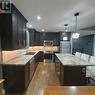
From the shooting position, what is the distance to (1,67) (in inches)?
136

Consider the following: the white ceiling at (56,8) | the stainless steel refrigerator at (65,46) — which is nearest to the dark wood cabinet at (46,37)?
the stainless steel refrigerator at (65,46)

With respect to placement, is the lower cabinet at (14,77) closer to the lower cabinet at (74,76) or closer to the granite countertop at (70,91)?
the lower cabinet at (74,76)

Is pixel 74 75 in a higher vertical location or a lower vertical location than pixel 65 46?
lower

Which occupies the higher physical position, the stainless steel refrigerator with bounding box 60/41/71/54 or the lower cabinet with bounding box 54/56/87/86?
the stainless steel refrigerator with bounding box 60/41/71/54

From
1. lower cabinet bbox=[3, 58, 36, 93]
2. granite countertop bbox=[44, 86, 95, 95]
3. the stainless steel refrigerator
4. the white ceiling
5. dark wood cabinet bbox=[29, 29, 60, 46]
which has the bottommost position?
lower cabinet bbox=[3, 58, 36, 93]

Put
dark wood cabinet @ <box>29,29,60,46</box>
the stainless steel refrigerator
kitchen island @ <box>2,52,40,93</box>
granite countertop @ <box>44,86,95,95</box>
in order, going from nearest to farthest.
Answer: granite countertop @ <box>44,86,95,95</box>
kitchen island @ <box>2,52,40,93</box>
the stainless steel refrigerator
dark wood cabinet @ <box>29,29,60,46</box>

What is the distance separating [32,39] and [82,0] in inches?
246

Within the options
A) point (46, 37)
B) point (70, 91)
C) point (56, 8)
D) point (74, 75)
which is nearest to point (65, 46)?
point (46, 37)

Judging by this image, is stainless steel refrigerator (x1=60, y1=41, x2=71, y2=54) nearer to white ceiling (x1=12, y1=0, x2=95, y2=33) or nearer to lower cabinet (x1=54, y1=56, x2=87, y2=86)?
white ceiling (x1=12, y1=0, x2=95, y2=33)

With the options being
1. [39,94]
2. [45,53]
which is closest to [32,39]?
[45,53]

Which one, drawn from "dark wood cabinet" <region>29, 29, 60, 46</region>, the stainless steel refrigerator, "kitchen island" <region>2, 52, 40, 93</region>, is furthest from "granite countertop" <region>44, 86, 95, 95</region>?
"dark wood cabinet" <region>29, 29, 60, 46</region>

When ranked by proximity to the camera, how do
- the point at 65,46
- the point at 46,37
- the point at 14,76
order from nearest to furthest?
the point at 14,76
the point at 65,46
the point at 46,37

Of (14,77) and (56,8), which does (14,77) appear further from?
(56,8)

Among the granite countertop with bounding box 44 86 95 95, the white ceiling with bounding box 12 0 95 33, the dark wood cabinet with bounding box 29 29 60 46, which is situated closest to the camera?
the granite countertop with bounding box 44 86 95 95
